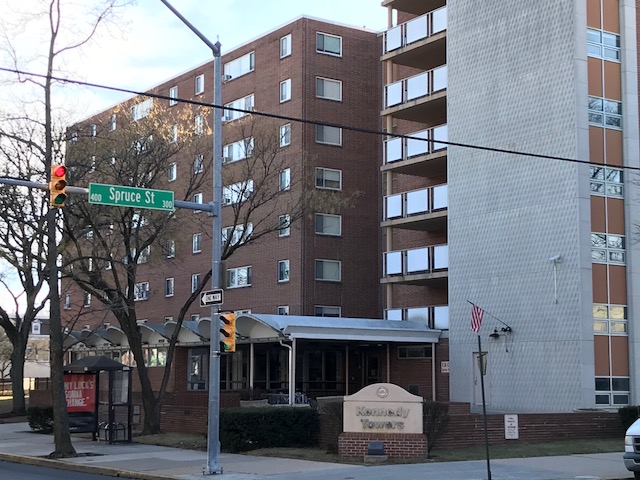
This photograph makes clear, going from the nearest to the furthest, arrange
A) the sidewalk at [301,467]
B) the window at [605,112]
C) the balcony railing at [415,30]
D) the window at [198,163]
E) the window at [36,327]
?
the sidewalk at [301,467]
the window at [198,163]
the window at [605,112]
the balcony railing at [415,30]
the window at [36,327]

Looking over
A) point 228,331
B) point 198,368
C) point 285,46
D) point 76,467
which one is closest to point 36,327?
point 198,368

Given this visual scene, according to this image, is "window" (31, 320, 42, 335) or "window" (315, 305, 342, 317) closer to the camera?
"window" (315, 305, 342, 317)

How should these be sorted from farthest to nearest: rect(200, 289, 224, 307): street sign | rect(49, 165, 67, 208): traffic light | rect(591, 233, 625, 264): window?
rect(591, 233, 625, 264): window, rect(200, 289, 224, 307): street sign, rect(49, 165, 67, 208): traffic light

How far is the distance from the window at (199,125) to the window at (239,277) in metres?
13.3

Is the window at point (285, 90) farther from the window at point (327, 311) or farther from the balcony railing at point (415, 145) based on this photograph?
the window at point (327, 311)

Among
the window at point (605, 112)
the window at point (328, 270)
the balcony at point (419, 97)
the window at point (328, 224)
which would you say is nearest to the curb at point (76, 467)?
the window at point (605, 112)

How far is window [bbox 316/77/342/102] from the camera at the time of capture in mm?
43219

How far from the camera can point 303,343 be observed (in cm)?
3928

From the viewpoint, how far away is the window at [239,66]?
153 ft

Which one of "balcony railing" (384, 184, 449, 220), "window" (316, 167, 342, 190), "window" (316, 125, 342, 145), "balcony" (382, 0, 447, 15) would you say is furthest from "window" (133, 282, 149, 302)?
"balcony" (382, 0, 447, 15)

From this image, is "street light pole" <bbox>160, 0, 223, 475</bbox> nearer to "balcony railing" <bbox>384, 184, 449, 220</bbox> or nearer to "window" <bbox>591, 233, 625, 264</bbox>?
"window" <bbox>591, 233, 625, 264</bbox>

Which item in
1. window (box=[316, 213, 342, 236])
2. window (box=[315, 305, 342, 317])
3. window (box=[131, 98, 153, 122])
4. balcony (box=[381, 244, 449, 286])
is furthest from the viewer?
window (box=[316, 213, 342, 236])

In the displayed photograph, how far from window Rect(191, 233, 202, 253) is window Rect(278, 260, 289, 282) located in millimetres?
7906

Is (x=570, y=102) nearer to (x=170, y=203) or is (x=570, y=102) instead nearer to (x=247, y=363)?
(x=170, y=203)
